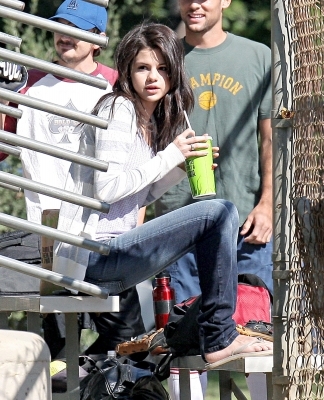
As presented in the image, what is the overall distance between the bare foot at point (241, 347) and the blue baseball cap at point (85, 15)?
1935mm

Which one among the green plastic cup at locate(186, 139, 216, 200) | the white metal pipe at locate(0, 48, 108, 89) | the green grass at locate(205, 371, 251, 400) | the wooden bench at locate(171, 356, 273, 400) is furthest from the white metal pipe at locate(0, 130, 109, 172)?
the green grass at locate(205, 371, 251, 400)

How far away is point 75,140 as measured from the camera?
4.45m

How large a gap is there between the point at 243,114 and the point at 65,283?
6.02 feet

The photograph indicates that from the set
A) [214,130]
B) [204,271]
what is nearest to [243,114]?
[214,130]

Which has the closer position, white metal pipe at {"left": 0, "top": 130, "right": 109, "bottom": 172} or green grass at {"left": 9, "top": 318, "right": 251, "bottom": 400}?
white metal pipe at {"left": 0, "top": 130, "right": 109, "bottom": 172}

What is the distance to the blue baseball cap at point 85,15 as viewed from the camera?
4.66 meters

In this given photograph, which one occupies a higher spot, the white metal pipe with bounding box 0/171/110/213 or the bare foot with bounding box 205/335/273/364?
the white metal pipe with bounding box 0/171/110/213

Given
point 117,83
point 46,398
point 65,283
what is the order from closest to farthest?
point 46,398 → point 65,283 → point 117,83

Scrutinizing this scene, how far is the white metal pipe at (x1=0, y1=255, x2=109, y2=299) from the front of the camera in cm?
280

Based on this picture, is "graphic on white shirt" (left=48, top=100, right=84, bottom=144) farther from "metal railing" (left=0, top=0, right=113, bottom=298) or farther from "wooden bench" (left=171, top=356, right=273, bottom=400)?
"metal railing" (left=0, top=0, right=113, bottom=298)

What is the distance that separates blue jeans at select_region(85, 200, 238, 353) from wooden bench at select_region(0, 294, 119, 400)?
0.13m

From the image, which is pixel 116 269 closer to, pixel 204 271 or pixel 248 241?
pixel 204 271

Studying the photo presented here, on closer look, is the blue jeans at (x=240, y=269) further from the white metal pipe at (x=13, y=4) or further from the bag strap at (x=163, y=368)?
the white metal pipe at (x=13, y=4)

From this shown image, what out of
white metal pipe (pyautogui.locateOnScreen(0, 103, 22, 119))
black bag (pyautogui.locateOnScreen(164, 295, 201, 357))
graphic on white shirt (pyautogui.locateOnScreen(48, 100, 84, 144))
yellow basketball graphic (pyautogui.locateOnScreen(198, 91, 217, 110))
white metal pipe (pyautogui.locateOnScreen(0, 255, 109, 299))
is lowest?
black bag (pyautogui.locateOnScreen(164, 295, 201, 357))
